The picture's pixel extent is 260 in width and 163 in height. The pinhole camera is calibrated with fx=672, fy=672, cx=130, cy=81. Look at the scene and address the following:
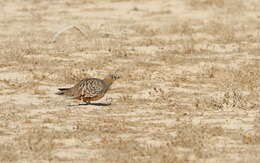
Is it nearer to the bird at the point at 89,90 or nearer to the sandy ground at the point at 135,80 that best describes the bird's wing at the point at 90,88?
the bird at the point at 89,90

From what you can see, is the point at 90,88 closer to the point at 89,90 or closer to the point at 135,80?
the point at 89,90

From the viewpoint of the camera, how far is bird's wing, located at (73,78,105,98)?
1448 centimetres

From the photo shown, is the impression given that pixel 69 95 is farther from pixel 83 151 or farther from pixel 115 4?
pixel 115 4

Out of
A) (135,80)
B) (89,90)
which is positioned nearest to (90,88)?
(89,90)

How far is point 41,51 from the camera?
22.0 meters

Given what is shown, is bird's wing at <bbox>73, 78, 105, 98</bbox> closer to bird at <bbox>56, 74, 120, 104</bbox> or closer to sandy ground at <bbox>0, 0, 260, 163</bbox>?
bird at <bbox>56, 74, 120, 104</bbox>

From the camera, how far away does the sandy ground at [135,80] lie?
11664 mm

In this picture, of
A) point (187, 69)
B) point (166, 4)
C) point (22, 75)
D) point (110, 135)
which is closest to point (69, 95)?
point (110, 135)

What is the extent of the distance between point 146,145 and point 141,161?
93cm

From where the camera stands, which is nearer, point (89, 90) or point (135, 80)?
point (89, 90)

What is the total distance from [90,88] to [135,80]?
388cm

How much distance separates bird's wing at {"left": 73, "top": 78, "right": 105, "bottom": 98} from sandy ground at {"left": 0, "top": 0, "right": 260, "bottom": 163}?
35 cm

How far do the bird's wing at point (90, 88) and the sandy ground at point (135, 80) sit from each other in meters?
0.35

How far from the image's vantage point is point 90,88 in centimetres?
1449
